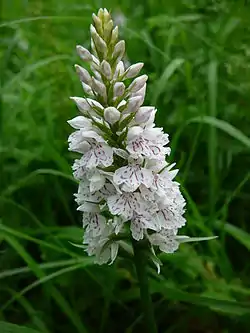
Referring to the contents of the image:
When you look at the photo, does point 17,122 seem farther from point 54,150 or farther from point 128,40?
point 128,40

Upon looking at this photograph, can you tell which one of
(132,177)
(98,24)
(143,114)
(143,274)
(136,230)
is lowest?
(143,274)

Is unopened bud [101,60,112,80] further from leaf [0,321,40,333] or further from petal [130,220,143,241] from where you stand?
leaf [0,321,40,333]

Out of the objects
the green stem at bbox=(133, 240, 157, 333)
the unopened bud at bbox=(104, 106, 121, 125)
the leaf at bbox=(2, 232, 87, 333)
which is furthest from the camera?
the leaf at bbox=(2, 232, 87, 333)

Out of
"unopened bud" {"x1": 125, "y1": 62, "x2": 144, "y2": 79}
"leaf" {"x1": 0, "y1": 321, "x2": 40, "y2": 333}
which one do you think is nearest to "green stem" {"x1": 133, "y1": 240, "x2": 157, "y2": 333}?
"leaf" {"x1": 0, "y1": 321, "x2": 40, "y2": 333}

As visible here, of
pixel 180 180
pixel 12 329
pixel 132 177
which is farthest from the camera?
pixel 180 180

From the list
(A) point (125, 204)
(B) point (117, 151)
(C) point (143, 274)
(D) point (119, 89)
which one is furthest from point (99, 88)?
(C) point (143, 274)

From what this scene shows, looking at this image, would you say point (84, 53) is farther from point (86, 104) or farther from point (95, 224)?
point (95, 224)
